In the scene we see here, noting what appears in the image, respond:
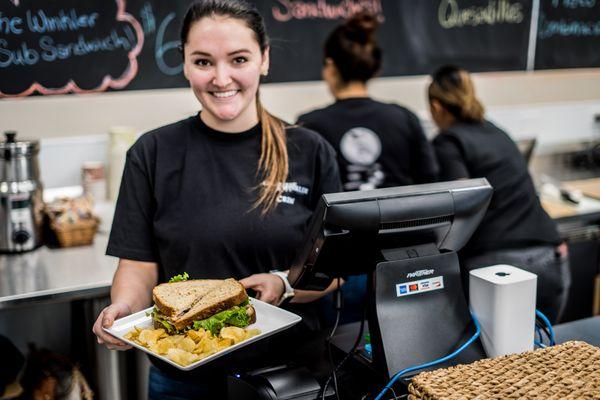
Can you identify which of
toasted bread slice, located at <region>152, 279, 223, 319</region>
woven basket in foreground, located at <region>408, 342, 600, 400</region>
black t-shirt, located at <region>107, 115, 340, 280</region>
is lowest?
woven basket in foreground, located at <region>408, 342, 600, 400</region>

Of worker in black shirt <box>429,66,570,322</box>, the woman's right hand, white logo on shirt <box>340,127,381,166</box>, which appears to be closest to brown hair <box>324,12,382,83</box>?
white logo on shirt <box>340,127,381,166</box>

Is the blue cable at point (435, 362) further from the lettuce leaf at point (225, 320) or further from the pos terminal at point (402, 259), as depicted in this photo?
the lettuce leaf at point (225, 320)

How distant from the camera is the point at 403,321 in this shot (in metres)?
1.20

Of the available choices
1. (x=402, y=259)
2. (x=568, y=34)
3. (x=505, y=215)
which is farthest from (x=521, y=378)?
(x=568, y=34)

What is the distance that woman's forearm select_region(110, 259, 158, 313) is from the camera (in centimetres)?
144

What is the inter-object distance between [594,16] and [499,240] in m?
2.20

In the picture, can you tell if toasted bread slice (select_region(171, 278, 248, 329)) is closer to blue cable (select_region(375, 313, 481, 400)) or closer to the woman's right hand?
the woman's right hand

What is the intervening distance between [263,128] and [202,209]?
249 mm

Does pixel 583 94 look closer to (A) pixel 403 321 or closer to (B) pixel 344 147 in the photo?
(B) pixel 344 147

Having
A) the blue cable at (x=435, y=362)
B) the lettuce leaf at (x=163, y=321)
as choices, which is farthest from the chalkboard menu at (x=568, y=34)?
the lettuce leaf at (x=163, y=321)

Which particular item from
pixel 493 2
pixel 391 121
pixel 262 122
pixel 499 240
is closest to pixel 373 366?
pixel 262 122

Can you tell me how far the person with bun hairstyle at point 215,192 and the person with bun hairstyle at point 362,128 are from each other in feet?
2.82

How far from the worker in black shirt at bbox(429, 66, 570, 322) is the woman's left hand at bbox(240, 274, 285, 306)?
104 cm

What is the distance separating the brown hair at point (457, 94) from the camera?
239 centimetres
